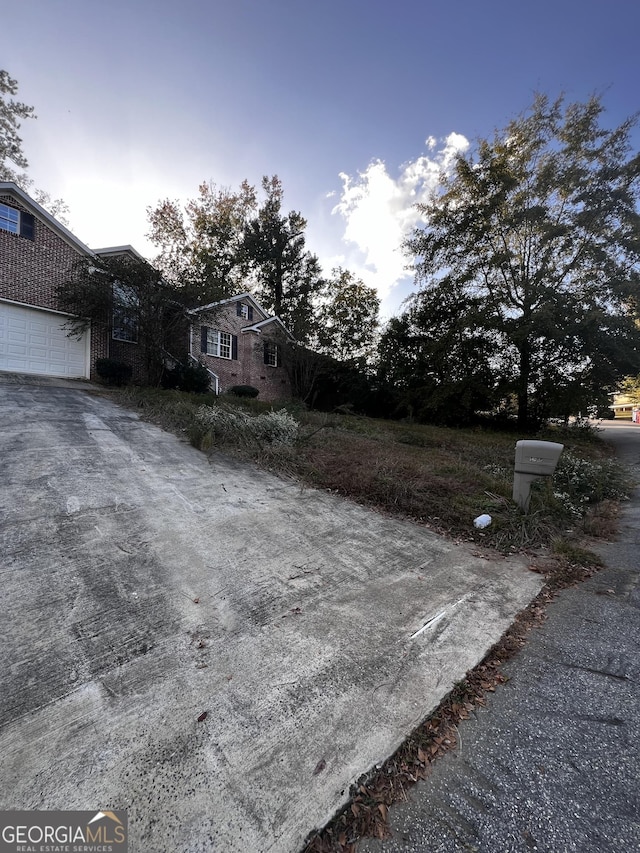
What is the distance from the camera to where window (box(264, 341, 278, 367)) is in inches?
720

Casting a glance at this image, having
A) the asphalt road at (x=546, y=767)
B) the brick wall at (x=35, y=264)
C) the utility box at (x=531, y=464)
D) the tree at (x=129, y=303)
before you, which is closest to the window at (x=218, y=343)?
the tree at (x=129, y=303)

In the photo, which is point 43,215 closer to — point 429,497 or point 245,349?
point 245,349

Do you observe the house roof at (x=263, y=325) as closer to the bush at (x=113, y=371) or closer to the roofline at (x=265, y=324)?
the roofline at (x=265, y=324)

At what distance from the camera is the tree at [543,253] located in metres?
13.7

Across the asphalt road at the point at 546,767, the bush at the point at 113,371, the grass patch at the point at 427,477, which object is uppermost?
the bush at the point at 113,371

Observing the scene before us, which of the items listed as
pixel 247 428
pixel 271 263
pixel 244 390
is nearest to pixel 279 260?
pixel 271 263

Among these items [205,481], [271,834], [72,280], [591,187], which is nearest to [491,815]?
[271,834]

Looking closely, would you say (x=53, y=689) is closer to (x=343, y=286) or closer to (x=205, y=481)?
(x=205, y=481)

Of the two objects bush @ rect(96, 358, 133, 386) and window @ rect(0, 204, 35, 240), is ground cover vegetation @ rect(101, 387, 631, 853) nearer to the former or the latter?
bush @ rect(96, 358, 133, 386)

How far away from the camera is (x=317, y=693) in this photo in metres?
1.85

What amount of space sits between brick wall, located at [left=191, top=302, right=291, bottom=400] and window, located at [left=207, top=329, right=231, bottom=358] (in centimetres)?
20

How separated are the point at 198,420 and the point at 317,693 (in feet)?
18.8

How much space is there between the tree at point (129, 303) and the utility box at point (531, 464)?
10194 millimetres

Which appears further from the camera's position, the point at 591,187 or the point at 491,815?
the point at 591,187
